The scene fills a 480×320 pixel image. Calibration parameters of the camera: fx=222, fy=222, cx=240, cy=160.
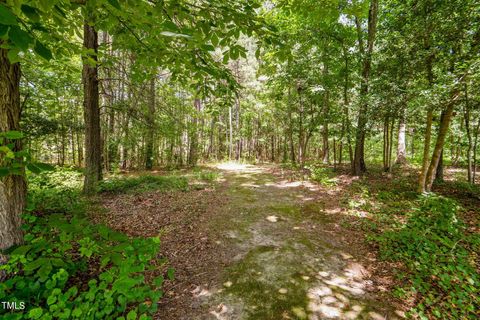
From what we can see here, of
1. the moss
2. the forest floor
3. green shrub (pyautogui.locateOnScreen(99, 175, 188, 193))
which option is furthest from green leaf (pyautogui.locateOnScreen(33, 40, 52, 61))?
green shrub (pyautogui.locateOnScreen(99, 175, 188, 193))

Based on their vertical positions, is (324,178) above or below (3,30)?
below

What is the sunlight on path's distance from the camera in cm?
288

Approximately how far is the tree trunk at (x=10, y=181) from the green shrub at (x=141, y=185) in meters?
4.99

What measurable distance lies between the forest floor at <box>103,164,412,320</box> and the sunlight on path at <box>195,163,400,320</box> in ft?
0.04

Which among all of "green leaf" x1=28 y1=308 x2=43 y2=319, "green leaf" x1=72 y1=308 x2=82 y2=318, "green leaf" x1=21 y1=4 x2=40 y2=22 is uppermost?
"green leaf" x1=21 y1=4 x2=40 y2=22

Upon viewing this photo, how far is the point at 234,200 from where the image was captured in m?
7.39

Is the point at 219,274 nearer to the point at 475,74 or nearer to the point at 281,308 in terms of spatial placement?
the point at 281,308

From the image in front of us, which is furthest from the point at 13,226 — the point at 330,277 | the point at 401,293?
the point at 401,293

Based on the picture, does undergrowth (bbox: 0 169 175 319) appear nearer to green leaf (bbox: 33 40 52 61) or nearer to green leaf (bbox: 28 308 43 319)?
green leaf (bbox: 28 308 43 319)

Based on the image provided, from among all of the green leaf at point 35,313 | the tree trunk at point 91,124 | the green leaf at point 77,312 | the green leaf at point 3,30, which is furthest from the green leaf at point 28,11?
the tree trunk at point 91,124

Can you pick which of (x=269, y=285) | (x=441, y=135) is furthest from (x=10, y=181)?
(x=441, y=135)

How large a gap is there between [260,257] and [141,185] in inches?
236

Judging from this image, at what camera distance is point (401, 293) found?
321 cm

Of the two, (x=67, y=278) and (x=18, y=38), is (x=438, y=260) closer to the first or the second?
(x=67, y=278)
